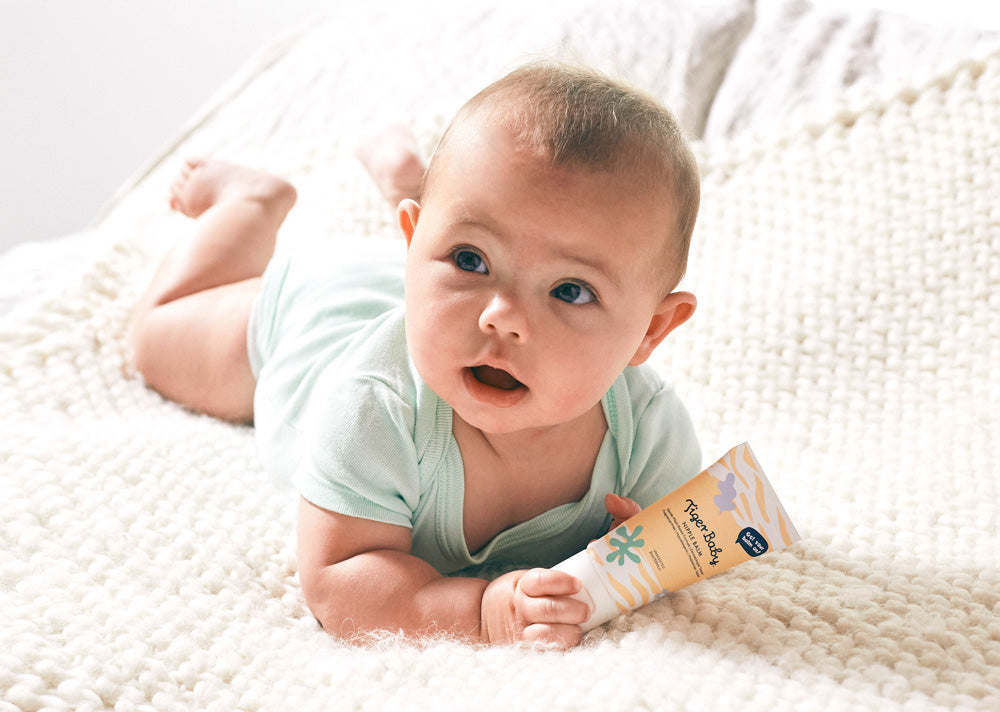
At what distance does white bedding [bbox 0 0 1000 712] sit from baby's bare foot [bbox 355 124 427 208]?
4cm

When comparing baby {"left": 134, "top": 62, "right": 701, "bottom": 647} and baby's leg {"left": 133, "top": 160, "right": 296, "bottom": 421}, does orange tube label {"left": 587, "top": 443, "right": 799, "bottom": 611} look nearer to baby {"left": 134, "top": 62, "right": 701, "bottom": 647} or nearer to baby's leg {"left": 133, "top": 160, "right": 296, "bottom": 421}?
baby {"left": 134, "top": 62, "right": 701, "bottom": 647}

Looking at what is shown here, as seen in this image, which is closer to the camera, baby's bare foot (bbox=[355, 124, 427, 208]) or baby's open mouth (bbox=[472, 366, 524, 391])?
baby's open mouth (bbox=[472, 366, 524, 391])

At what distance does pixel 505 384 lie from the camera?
2.51 feet

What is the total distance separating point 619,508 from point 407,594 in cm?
21

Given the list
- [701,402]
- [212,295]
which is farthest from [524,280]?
[212,295]

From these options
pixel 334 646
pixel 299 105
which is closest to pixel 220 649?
pixel 334 646

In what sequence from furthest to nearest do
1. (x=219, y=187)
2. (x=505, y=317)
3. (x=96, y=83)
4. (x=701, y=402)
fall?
(x=96, y=83) < (x=219, y=187) < (x=701, y=402) < (x=505, y=317)

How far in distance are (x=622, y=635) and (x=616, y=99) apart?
1.34 ft

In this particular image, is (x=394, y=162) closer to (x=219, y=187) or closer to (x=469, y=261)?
(x=219, y=187)

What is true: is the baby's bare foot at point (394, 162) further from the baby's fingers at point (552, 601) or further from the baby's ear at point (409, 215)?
the baby's fingers at point (552, 601)

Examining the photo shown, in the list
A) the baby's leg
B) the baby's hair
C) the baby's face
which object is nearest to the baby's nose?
the baby's face

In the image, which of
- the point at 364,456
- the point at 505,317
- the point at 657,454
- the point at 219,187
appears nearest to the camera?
the point at 505,317

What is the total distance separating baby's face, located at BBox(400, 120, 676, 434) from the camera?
70cm

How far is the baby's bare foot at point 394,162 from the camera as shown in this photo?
1297 mm
